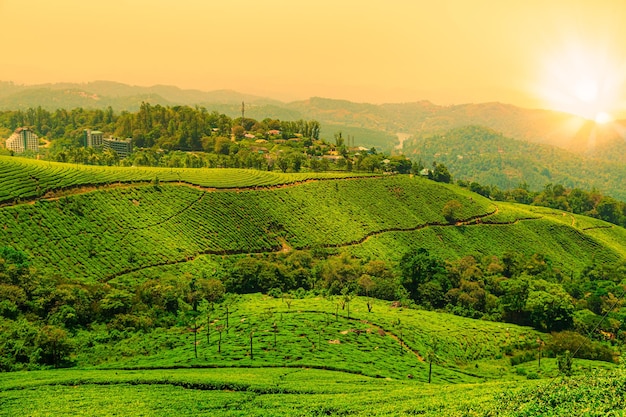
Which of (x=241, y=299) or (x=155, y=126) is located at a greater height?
(x=155, y=126)

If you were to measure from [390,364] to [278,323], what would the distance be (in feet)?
40.3

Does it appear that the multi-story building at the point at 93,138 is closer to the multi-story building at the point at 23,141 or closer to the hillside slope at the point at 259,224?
the multi-story building at the point at 23,141

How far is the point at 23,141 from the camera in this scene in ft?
500

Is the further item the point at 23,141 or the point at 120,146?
the point at 23,141

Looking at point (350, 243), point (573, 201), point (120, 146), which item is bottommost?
point (350, 243)

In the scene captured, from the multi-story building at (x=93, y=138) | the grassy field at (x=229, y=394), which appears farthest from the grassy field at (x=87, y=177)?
the multi-story building at (x=93, y=138)

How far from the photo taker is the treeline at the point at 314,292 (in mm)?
44344

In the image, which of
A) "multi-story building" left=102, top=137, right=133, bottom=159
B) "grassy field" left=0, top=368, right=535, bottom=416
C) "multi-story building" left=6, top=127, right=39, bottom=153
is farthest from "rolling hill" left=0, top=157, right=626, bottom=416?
"multi-story building" left=6, top=127, right=39, bottom=153

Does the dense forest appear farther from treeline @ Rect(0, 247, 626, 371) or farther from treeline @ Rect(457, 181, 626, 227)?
treeline @ Rect(0, 247, 626, 371)

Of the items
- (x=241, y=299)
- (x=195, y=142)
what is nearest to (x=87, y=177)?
(x=241, y=299)

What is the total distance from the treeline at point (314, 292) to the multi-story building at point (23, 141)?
111 metres

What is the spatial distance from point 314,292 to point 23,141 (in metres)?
127

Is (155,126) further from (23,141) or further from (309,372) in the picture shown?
(309,372)

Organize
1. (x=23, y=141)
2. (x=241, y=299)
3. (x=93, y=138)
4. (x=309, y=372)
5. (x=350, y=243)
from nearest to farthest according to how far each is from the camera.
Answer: (x=309, y=372) → (x=241, y=299) → (x=350, y=243) → (x=93, y=138) → (x=23, y=141)
